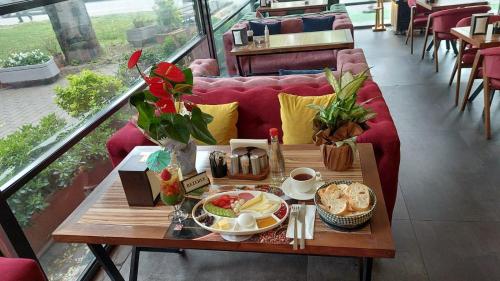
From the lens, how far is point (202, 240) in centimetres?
106

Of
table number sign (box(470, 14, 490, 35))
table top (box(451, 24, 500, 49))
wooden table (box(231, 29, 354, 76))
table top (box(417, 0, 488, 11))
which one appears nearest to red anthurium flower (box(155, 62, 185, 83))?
wooden table (box(231, 29, 354, 76))

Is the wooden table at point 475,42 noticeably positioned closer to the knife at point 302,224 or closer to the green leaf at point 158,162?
the knife at point 302,224

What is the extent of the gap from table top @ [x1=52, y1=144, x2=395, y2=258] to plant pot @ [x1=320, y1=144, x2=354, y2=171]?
23 mm

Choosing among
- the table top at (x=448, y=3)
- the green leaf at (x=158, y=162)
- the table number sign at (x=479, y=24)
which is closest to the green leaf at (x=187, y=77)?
the green leaf at (x=158, y=162)

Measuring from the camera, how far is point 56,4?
1.84m

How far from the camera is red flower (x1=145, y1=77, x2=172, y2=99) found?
1.08 m

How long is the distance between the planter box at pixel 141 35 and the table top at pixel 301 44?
0.81 meters

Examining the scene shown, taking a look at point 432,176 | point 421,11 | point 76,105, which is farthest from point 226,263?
point 421,11

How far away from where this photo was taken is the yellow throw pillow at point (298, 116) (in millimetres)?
1868

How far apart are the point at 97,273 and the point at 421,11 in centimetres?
597

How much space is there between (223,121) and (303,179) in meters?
0.91

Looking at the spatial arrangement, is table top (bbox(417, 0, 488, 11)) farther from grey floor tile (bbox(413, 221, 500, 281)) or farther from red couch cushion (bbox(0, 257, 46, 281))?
red couch cushion (bbox(0, 257, 46, 281))

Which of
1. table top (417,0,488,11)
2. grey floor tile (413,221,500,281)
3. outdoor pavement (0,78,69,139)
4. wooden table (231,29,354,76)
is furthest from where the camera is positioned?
table top (417,0,488,11)

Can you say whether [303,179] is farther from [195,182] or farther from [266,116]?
[266,116]
